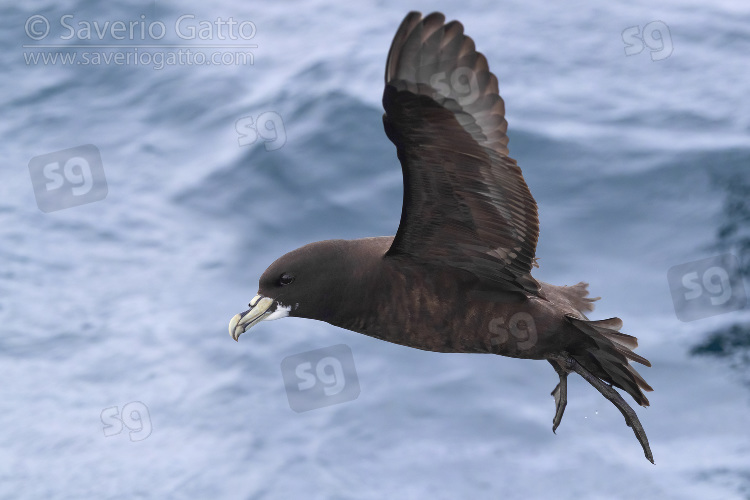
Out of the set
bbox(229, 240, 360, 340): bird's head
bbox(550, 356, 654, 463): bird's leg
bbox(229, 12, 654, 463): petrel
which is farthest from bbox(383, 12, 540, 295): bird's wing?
bbox(550, 356, 654, 463): bird's leg

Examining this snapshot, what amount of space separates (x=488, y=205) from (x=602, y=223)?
15.9 ft

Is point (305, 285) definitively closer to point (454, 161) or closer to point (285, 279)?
point (285, 279)

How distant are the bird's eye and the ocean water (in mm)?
4097

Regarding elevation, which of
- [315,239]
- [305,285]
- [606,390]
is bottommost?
[606,390]

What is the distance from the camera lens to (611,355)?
6.20 meters

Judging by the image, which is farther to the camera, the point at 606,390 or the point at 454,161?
the point at 606,390

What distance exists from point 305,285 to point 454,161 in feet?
3.57

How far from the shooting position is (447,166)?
18.2 feet

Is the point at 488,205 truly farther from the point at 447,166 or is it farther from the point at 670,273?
Answer: the point at 670,273

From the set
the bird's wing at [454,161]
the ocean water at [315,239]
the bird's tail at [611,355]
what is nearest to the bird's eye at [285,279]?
the bird's wing at [454,161]

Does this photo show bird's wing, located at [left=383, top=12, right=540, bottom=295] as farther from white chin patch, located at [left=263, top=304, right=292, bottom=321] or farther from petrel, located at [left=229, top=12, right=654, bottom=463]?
white chin patch, located at [left=263, top=304, right=292, bottom=321]

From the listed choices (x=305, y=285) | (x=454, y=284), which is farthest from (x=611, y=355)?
(x=305, y=285)

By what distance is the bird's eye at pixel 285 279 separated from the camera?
6.13 metres

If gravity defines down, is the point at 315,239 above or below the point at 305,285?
above
